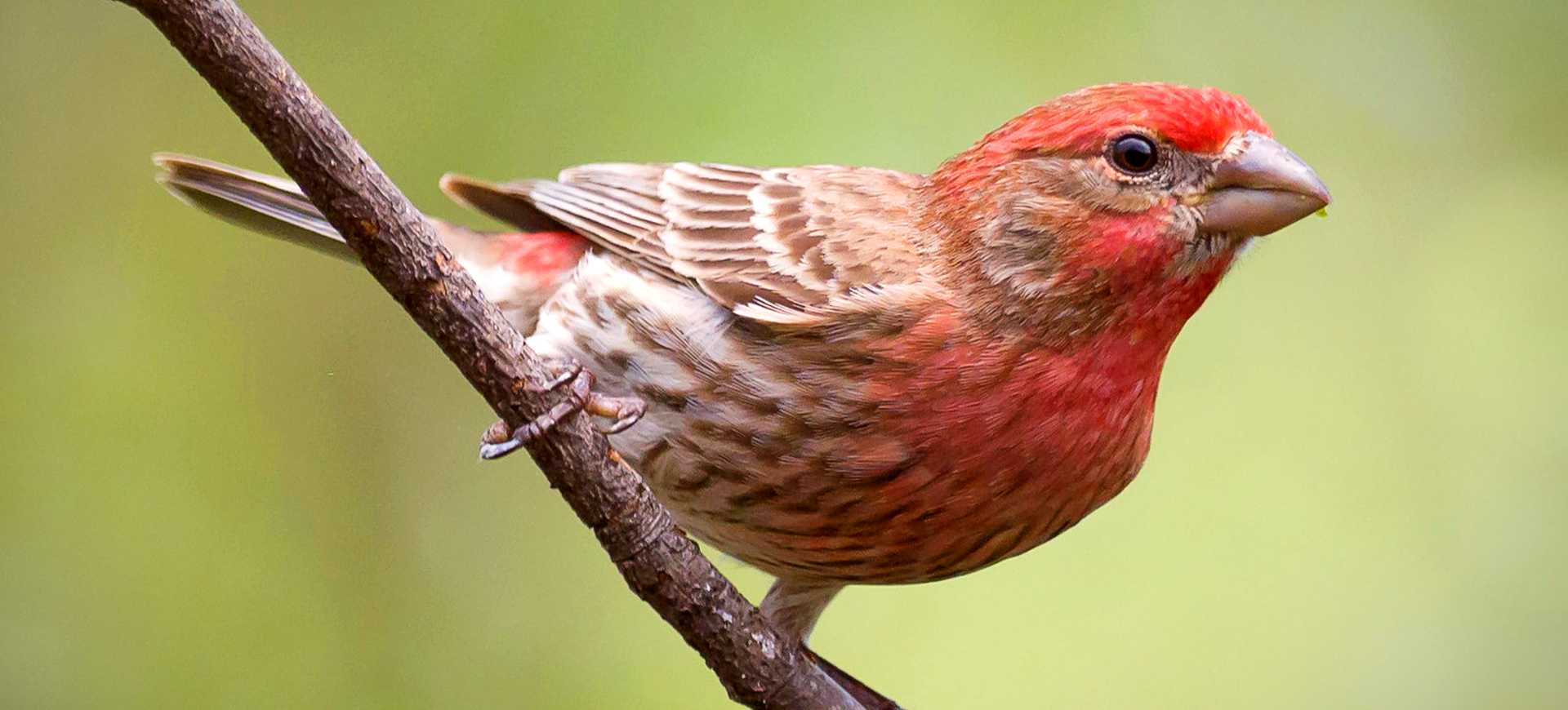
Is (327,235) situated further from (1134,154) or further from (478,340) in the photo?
(1134,154)

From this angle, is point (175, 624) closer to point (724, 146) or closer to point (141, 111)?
point (141, 111)

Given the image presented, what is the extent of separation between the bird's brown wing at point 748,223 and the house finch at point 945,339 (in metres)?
0.01

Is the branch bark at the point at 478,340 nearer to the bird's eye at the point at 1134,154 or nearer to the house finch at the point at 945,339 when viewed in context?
the house finch at the point at 945,339

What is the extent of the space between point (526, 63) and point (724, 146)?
2.57 ft

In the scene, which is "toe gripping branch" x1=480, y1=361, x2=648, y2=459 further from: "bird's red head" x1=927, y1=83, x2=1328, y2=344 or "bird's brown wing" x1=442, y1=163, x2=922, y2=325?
"bird's red head" x1=927, y1=83, x2=1328, y2=344

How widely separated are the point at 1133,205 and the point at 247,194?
A: 2.25 meters

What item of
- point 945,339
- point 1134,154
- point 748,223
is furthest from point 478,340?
point 1134,154

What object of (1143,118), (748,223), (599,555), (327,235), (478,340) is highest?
(327,235)

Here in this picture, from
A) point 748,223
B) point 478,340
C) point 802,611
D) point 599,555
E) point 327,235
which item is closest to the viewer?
point 478,340

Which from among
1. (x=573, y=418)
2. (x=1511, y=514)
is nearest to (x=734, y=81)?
(x=573, y=418)

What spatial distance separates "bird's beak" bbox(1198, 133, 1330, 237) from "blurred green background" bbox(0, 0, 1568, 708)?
1.89m

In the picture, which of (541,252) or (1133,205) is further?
(541,252)

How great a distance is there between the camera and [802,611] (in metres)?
3.97

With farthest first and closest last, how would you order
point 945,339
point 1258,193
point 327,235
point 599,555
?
point 599,555 < point 327,235 < point 945,339 < point 1258,193
